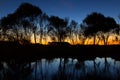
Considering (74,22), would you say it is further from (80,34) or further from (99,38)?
(99,38)

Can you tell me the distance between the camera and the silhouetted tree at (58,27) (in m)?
78.1

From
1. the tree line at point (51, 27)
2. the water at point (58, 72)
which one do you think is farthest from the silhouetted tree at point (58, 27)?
the water at point (58, 72)

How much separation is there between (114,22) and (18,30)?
31740 millimetres

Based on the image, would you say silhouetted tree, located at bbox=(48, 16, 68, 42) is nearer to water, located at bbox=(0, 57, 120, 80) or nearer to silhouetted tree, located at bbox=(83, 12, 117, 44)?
silhouetted tree, located at bbox=(83, 12, 117, 44)

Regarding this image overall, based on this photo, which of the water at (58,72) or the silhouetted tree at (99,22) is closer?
the water at (58,72)

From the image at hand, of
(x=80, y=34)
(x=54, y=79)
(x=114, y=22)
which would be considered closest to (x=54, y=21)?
(x=80, y=34)

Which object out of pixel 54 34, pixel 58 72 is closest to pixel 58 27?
pixel 54 34

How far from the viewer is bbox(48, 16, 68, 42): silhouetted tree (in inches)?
3076

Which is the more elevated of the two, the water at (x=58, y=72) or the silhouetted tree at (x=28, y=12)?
the silhouetted tree at (x=28, y=12)

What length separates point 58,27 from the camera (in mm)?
82188

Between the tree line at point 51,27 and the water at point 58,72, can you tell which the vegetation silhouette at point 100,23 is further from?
the water at point 58,72

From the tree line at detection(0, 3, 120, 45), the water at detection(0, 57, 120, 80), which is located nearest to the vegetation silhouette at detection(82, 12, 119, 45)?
the tree line at detection(0, 3, 120, 45)

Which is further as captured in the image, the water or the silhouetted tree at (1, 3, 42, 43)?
the silhouetted tree at (1, 3, 42, 43)

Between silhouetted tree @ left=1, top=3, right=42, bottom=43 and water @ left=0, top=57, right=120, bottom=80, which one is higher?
silhouetted tree @ left=1, top=3, right=42, bottom=43
